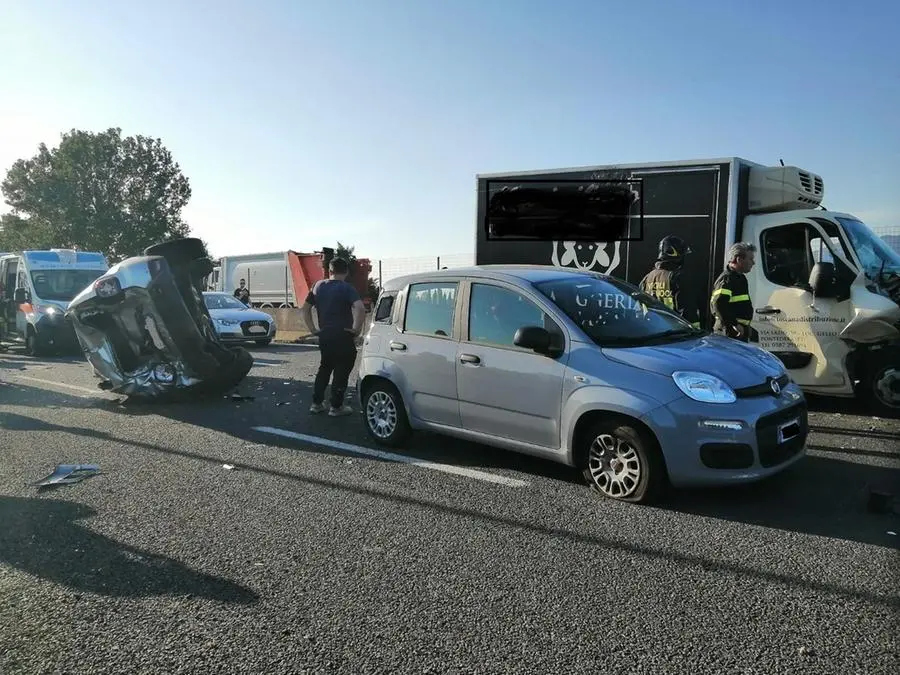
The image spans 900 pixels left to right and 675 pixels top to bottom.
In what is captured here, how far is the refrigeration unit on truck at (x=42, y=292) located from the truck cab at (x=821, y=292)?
14.4m

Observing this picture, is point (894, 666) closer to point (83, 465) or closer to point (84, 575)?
point (84, 575)

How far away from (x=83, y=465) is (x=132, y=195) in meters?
53.9

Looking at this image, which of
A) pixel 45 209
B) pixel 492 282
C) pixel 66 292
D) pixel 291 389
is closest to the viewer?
pixel 492 282

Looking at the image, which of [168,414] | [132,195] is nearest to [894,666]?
[168,414]

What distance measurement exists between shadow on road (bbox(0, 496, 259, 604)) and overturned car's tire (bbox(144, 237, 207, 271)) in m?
4.65

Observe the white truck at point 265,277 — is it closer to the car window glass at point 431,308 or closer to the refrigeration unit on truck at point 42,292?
the refrigeration unit on truck at point 42,292

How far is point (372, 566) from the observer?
3633 mm

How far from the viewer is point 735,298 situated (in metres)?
6.43

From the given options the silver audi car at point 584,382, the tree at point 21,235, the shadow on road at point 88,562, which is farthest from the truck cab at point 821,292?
the tree at point 21,235

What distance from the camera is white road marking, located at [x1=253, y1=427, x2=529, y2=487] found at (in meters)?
5.16

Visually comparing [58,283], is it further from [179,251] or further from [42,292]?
[179,251]

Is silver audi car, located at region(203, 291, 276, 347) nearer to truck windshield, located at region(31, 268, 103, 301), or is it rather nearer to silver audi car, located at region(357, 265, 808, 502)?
truck windshield, located at region(31, 268, 103, 301)

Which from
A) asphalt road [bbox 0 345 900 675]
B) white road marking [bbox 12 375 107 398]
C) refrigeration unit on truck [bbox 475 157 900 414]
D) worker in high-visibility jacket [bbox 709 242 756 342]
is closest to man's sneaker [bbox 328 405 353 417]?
asphalt road [bbox 0 345 900 675]

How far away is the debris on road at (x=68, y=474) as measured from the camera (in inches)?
209
